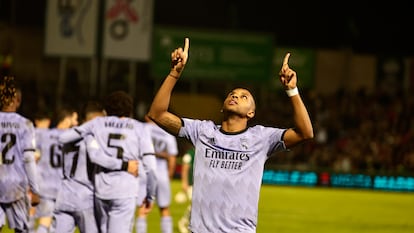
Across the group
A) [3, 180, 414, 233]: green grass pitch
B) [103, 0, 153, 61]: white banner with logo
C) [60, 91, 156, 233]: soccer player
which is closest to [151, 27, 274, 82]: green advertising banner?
[103, 0, 153, 61]: white banner with logo

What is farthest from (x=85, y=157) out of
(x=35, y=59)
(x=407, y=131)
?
(x=35, y=59)

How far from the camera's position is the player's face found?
26.1 feet

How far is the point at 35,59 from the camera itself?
44.4m

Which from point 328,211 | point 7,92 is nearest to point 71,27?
point 328,211

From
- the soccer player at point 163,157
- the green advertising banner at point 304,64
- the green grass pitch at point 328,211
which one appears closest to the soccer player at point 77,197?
the soccer player at point 163,157

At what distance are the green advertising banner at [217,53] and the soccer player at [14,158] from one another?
29174mm

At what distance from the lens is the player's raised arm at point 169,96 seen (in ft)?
25.6

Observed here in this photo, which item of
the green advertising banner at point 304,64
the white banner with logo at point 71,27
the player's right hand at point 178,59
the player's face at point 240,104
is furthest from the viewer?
the green advertising banner at point 304,64

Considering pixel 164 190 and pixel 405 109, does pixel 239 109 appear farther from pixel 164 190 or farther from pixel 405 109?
pixel 405 109

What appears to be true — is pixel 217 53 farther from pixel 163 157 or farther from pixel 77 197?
pixel 77 197

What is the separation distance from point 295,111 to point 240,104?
549 mm

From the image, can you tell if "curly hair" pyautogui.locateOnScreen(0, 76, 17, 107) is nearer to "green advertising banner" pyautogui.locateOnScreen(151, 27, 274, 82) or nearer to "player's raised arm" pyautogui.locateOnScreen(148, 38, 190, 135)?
"player's raised arm" pyautogui.locateOnScreen(148, 38, 190, 135)

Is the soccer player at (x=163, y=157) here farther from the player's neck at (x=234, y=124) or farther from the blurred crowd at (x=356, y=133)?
the blurred crowd at (x=356, y=133)

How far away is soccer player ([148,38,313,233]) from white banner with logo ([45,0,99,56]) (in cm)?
2761
